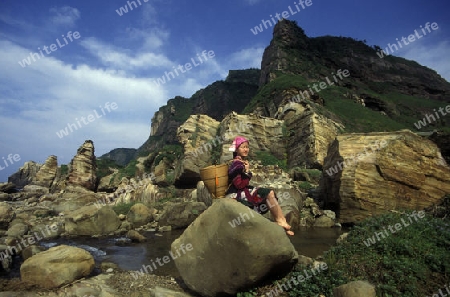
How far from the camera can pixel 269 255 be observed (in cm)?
491

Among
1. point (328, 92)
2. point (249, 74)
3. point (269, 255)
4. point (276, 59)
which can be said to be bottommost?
point (269, 255)

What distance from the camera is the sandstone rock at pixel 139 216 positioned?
18.7 meters

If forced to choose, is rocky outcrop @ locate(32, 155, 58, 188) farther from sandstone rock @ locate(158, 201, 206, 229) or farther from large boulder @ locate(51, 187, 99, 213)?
sandstone rock @ locate(158, 201, 206, 229)

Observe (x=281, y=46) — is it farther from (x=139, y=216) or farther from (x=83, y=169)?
(x=139, y=216)

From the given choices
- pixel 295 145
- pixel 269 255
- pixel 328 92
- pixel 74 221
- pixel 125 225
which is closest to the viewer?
pixel 269 255

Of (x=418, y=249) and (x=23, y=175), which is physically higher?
(x=23, y=175)

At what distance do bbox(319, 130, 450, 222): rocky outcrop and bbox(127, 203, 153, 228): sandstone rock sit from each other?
13220 millimetres

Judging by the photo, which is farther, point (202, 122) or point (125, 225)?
point (202, 122)

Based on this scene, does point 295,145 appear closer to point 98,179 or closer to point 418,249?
point 418,249

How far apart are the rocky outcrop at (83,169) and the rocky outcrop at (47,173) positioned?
1433cm

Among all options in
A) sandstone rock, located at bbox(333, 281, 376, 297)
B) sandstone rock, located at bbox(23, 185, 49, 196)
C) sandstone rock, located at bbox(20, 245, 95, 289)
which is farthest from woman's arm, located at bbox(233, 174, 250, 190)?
sandstone rock, located at bbox(23, 185, 49, 196)

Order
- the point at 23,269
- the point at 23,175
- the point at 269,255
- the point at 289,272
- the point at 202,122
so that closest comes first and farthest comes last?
the point at 269,255, the point at 289,272, the point at 23,269, the point at 202,122, the point at 23,175

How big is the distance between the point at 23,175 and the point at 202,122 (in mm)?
75456

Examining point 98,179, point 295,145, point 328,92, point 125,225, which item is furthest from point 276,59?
point 125,225
